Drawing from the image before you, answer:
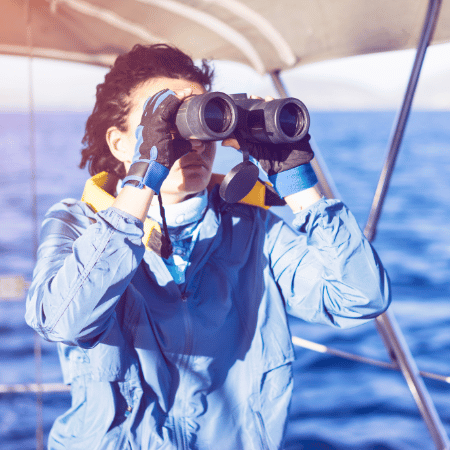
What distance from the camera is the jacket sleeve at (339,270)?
86cm

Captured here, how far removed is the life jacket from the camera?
94 cm

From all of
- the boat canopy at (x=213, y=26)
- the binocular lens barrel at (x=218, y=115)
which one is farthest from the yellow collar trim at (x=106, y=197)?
the boat canopy at (x=213, y=26)

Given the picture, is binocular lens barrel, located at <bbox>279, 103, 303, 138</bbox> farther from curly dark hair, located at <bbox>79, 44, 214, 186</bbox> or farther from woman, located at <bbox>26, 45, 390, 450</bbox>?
curly dark hair, located at <bbox>79, 44, 214, 186</bbox>

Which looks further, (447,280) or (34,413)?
(447,280)

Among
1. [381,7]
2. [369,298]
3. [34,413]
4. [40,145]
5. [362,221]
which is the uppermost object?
[40,145]

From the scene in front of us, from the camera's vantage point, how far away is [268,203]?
1.04 metres

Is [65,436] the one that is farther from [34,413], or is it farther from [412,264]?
[412,264]

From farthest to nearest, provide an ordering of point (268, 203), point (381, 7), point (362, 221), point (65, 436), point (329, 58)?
point (362, 221) < point (329, 58) < point (381, 7) < point (268, 203) < point (65, 436)

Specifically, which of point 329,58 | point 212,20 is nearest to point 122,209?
point 212,20

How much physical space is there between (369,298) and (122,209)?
441 millimetres

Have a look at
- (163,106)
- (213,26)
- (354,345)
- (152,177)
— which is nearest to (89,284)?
(152,177)

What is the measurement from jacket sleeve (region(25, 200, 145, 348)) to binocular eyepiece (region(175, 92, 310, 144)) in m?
0.18

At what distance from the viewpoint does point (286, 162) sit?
91 centimetres

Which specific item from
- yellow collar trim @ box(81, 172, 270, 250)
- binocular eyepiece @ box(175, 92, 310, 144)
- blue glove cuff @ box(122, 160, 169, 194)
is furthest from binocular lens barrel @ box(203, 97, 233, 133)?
yellow collar trim @ box(81, 172, 270, 250)
